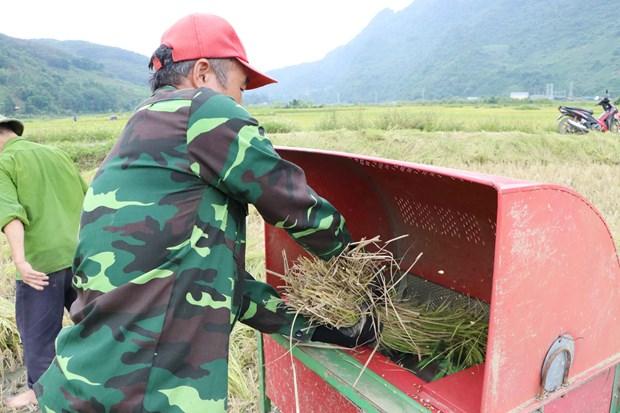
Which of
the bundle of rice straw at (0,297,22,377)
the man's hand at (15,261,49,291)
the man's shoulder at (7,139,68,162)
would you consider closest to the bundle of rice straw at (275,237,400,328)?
the man's hand at (15,261,49,291)

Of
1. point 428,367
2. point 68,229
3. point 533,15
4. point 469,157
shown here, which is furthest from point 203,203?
point 533,15

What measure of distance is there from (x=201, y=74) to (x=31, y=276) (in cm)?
174

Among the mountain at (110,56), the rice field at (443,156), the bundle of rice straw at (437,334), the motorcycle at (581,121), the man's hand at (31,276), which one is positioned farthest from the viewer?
the mountain at (110,56)

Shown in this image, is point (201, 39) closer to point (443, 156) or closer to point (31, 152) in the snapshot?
point (31, 152)

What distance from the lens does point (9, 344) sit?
3713mm

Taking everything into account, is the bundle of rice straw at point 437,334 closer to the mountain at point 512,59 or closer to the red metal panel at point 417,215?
the red metal panel at point 417,215

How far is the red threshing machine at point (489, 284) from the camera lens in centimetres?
122

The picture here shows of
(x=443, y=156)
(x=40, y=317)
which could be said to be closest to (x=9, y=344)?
(x=40, y=317)

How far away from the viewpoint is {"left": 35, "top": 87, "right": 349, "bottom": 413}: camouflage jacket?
4.42 ft

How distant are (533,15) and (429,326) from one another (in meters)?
185

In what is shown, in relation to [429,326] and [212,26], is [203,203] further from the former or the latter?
[429,326]

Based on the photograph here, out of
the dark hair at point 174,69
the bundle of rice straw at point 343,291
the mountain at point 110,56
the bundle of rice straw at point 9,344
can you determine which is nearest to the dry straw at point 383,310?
the bundle of rice straw at point 343,291

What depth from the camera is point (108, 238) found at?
54.4 inches

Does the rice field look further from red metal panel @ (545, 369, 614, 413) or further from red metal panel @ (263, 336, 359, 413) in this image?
red metal panel @ (545, 369, 614, 413)
